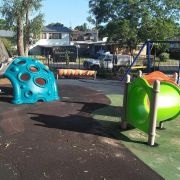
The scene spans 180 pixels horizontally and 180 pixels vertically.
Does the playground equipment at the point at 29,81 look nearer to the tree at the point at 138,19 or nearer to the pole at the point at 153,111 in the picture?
the pole at the point at 153,111

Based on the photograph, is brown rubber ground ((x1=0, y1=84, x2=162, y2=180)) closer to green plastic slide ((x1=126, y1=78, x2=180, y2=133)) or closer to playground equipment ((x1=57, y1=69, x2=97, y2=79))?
green plastic slide ((x1=126, y1=78, x2=180, y2=133))

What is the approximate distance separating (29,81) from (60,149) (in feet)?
15.9

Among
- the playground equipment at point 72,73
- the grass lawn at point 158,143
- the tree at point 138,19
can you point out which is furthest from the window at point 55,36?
the grass lawn at point 158,143

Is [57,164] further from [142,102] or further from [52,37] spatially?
[52,37]

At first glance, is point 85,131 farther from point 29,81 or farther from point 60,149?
point 29,81

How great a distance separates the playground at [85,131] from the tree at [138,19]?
16487 millimetres

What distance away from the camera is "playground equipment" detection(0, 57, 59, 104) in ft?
35.2

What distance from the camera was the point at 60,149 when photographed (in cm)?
635

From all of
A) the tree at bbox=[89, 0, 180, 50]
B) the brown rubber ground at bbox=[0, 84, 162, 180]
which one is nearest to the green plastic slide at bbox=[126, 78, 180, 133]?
the brown rubber ground at bbox=[0, 84, 162, 180]

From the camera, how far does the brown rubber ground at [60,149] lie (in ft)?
17.3

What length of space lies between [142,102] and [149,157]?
1.80 m

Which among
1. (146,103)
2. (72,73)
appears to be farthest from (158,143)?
(72,73)

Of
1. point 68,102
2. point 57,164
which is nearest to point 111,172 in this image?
point 57,164

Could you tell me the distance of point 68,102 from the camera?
36.4ft
